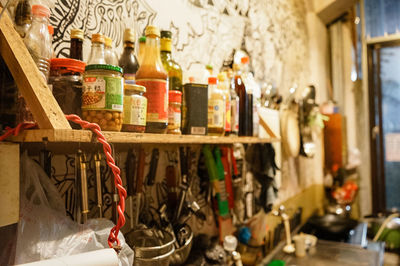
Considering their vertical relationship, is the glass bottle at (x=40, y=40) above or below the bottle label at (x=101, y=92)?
above

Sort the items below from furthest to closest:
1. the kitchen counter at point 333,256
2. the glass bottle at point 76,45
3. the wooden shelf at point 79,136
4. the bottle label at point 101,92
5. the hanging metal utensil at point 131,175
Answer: the kitchen counter at point 333,256 → the hanging metal utensil at point 131,175 → the glass bottle at point 76,45 → the bottle label at point 101,92 → the wooden shelf at point 79,136

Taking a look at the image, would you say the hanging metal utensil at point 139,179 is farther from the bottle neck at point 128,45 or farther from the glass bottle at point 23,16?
the glass bottle at point 23,16

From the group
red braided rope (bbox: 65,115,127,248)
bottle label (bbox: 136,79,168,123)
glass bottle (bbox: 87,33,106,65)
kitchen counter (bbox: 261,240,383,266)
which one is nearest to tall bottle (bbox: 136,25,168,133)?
bottle label (bbox: 136,79,168,123)

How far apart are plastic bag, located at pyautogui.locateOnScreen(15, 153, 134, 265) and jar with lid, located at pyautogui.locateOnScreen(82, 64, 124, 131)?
0.65ft

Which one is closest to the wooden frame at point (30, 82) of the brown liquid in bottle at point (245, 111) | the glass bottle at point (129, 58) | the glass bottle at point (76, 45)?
the glass bottle at point (76, 45)

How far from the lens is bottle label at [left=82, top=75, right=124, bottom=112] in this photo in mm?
679

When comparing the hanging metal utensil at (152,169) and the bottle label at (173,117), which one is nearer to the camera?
the bottle label at (173,117)

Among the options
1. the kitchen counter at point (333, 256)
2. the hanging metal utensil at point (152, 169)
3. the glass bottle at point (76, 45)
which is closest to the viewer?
the glass bottle at point (76, 45)

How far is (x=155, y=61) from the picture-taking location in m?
0.90

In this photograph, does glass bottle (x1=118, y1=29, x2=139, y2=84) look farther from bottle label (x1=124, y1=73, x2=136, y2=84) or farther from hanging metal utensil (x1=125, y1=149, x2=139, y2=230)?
hanging metal utensil (x1=125, y1=149, x2=139, y2=230)

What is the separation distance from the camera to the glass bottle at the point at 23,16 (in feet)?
2.32

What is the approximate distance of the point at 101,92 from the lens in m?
0.68

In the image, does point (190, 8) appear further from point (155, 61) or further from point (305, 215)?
point (305, 215)

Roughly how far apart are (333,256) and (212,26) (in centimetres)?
159
